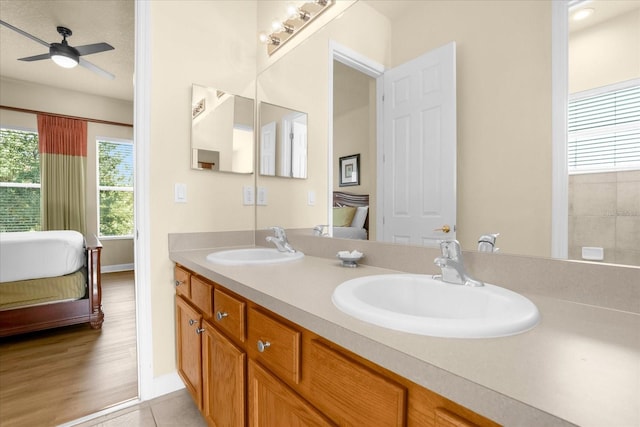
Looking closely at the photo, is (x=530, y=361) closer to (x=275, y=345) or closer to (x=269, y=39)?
(x=275, y=345)

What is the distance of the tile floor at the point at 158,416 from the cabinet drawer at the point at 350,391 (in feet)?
3.85

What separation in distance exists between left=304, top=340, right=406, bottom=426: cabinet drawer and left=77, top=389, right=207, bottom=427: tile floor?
3.85ft

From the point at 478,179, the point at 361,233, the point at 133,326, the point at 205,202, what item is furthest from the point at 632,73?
the point at 133,326

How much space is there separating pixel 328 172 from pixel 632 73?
3.48 ft

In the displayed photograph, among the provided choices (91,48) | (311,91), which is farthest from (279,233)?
(91,48)

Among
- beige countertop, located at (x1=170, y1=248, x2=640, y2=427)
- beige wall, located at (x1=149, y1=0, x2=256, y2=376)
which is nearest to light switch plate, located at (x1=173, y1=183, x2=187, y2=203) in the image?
beige wall, located at (x1=149, y1=0, x2=256, y2=376)

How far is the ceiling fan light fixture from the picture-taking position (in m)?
2.82

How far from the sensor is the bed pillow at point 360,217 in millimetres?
1312

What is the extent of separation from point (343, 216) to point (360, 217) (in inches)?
4.3

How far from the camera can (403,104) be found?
1.15 meters

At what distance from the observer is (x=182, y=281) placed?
1.59 m

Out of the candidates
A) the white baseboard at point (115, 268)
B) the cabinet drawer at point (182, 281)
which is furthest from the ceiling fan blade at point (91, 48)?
the white baseboard at point (115, 268)

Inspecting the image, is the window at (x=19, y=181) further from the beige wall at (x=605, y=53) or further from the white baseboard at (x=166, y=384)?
the beige wall at (x=605, y=53)

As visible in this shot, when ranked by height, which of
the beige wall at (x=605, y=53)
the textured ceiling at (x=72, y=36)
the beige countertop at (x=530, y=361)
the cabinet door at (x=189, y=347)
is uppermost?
the textured ceiling at (x=72, y=36)
